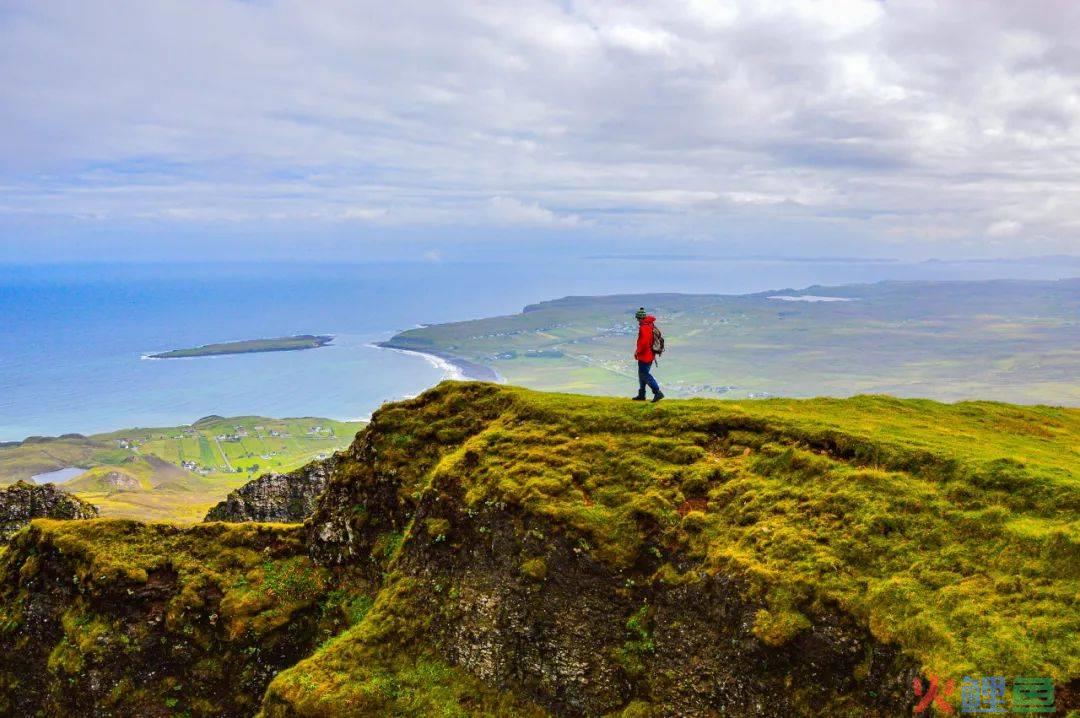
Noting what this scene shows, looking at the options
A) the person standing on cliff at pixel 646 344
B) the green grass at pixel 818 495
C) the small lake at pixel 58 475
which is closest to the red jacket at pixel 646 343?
the person standing on cliff at pixel 646 344

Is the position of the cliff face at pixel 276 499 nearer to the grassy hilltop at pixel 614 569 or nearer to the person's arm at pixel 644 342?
the grassy hilltop at pixel 614 569

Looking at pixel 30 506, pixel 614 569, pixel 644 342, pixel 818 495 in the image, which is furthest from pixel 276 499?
pixel 818 495

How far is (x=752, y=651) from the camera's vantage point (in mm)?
18219

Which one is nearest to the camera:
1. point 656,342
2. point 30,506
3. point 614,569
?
point 614,569

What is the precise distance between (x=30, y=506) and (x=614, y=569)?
42674mm

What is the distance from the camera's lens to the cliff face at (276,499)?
153 ft

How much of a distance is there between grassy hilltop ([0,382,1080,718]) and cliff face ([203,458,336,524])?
660 inches

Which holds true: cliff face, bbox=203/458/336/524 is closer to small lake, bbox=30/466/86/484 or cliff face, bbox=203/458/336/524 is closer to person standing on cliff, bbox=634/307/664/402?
person standing on cliff, bbox=634/307/664/402

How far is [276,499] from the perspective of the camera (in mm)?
47781

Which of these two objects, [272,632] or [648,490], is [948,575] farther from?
[272,632]

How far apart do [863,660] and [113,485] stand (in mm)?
164397

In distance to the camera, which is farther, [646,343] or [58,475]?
[58,475]

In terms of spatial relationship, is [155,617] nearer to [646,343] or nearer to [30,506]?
[646,343]

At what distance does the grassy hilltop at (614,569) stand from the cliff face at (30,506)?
18975 mm
